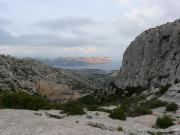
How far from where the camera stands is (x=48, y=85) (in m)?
184

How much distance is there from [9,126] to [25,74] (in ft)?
503

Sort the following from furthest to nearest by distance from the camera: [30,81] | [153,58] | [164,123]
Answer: [30,81], [153,58], [164,123]

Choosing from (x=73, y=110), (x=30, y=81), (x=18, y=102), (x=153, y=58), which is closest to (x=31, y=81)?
(x=30, y=81)

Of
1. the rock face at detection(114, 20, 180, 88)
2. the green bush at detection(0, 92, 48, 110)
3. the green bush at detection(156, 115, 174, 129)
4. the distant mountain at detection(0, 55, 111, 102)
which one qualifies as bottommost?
the distant mountain at detection(0, 55, 111, 102)

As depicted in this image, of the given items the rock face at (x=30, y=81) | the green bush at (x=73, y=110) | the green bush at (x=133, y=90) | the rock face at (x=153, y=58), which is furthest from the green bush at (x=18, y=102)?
the rock face at (x=30, y=81)

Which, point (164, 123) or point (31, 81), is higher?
point (164, 123)

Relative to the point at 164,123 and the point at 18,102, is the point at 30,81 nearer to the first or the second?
the point at 18,102

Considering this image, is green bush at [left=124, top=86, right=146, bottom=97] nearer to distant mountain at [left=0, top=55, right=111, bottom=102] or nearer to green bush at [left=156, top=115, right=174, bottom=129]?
distant mountain at [left=0, top=55, right=111, bottom=102]

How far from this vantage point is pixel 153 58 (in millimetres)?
118188

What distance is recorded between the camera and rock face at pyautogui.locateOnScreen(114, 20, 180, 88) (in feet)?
348

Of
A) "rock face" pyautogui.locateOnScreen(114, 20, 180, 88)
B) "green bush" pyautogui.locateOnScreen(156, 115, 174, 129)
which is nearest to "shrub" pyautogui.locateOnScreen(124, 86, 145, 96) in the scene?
"rock face" pyautogui.locateOnScreen(114, 20, 180, 88)

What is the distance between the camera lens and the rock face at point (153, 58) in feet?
348

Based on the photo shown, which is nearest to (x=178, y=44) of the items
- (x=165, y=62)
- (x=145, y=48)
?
(x=165, y=62)

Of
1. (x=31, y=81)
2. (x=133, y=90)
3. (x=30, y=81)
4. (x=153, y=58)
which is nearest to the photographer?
(x=133, y=90)
